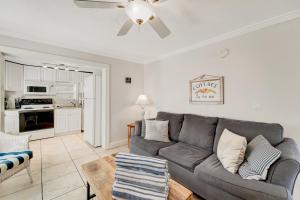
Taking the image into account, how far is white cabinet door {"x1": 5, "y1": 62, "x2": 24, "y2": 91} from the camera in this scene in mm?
3689

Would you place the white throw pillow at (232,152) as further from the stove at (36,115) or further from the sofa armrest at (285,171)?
the stove at (36,115)

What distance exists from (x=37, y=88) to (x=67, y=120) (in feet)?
4.27

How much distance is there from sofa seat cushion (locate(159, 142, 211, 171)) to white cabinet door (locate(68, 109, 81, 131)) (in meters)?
3.71

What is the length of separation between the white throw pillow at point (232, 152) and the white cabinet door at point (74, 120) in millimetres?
4537

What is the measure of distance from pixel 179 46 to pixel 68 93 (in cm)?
420

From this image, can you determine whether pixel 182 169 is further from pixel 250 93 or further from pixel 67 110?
pixel 67 110

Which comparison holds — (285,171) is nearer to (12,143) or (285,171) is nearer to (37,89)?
(12,143)

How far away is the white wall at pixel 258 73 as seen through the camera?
1.82 metres

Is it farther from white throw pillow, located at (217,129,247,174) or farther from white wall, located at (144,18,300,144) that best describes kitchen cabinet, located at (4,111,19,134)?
white throw pillow, located at (217,129,247,174)

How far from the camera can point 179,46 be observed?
2969 mm

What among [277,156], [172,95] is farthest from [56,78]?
[277,156]

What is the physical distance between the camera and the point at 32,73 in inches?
162

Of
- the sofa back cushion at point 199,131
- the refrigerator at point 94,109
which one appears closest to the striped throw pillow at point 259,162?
the sofa back cushion at point 199,131

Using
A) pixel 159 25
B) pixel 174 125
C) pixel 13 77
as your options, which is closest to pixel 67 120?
pixel 13 77
